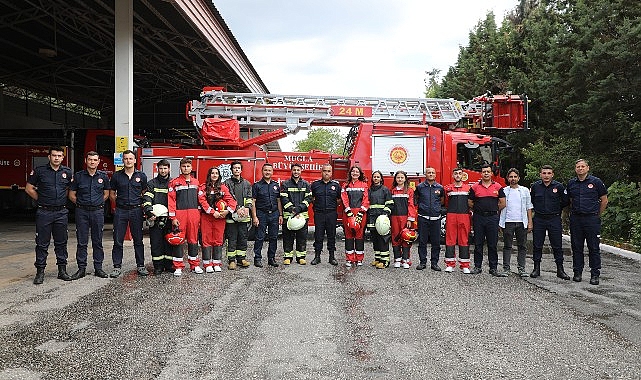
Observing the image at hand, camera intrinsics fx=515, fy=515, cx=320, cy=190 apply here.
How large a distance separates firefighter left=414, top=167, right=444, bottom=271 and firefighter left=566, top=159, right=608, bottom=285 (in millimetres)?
1851

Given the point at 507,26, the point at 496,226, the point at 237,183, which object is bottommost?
the point at 496,226

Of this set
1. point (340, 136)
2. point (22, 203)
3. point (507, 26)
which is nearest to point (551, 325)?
point (22, 203)

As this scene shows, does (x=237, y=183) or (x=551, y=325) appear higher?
(x=237, y=183)

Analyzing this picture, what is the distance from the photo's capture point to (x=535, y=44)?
20.0 meters

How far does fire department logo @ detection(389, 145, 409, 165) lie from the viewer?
35.5 feet

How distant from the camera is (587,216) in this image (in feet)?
23.4

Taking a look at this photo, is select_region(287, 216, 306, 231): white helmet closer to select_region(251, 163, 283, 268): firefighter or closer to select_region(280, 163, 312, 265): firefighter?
select_region(280, 163, 312, 265): firefighter

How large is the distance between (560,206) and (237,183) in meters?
4.70

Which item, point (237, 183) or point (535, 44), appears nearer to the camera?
point (237, 183)

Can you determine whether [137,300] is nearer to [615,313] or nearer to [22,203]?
[615,313]

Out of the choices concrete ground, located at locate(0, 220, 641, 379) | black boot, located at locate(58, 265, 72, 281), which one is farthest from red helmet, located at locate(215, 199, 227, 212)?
black boot, located at locate(58, 265, 72, 281)

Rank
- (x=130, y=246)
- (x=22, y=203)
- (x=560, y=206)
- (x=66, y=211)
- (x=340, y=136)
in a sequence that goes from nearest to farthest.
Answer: (x=66, y=211) → (x=560, y=206) → (x=130, y=246) → (x=22, y=203) → (x=340, y=136)

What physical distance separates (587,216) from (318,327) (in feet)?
14.8

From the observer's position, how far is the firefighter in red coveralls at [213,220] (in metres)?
7.34
